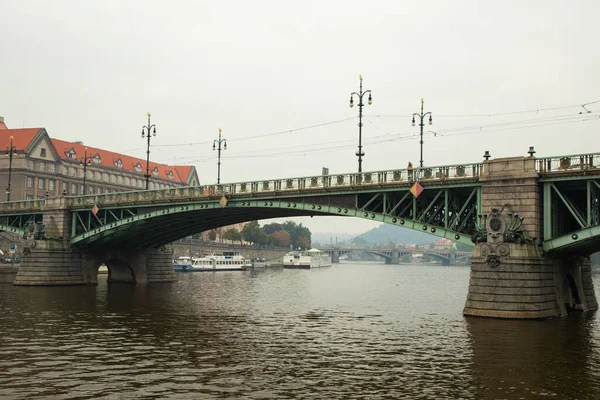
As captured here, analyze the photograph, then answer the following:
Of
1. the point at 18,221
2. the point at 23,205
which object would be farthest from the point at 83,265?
the point at 18,221

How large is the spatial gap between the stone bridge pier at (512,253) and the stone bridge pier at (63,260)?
51.2 metres

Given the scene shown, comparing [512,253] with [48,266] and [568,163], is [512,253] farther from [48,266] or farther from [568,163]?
[48,266]

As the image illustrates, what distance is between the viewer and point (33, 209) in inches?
3233

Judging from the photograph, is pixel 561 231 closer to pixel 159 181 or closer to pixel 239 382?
pixel 239 382

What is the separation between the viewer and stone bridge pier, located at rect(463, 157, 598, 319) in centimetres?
4206

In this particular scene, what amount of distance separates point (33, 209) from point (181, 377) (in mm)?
62813

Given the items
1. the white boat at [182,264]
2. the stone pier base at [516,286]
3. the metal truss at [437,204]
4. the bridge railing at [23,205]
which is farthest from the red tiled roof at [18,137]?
the stone pier base at [516,286]

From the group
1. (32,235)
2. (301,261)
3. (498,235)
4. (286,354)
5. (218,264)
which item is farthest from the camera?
(301,261)

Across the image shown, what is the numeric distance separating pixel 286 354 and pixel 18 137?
413ft

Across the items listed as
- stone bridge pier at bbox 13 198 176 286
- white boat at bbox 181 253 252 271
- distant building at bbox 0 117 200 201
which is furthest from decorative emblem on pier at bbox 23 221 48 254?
white boat at bbox 181 253 252 271

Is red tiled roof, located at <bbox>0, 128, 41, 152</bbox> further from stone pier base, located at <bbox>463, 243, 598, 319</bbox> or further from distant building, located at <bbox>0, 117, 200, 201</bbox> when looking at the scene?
stone pier base, located at <bbox>463, 243, 598, 319</bbox>

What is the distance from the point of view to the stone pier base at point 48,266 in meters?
75.1

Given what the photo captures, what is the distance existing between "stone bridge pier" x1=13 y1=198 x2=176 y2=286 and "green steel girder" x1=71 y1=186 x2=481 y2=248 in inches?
62.9

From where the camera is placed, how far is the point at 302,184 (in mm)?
58531
